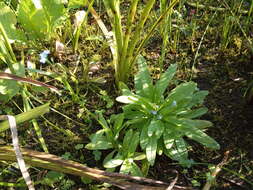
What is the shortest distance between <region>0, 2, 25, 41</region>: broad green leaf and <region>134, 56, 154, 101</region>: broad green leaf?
0.61 meters

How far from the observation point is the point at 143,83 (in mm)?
1404

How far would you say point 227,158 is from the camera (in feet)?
4.45

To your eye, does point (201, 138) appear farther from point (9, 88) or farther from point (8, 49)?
point (8, 49)

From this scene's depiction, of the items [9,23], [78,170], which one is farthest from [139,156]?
[9,23]

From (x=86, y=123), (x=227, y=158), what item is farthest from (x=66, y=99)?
(x=227, y=158)

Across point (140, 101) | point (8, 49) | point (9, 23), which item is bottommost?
point (140, 101)

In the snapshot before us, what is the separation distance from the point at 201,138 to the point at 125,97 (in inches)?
13.4

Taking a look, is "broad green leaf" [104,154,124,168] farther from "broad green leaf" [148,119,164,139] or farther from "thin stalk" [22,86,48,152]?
"thin stalk" [22,86,48,152]

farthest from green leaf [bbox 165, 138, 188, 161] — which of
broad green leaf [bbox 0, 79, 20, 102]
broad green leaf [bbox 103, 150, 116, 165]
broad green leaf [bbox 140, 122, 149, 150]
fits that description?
broad green leaf [bbox 0, 79, 20, 102]

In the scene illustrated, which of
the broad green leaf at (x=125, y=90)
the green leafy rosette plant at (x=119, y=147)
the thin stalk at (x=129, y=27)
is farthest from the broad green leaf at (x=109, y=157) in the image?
Answer: the thin stalk at (x=129, y=27)

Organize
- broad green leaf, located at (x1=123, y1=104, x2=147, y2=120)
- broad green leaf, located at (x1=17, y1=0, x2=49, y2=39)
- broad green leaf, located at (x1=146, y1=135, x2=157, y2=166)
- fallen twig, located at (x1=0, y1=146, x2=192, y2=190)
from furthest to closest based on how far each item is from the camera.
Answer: broad green leaf, located at (x1=17, y1=0, x2=49, y2=39) < broad green leaf, located at (x1=123, y1=104, x2=147, y2=120) < broad green leaf, located at (x1=146, y1=135, x2=157, y2=166) < fallen twig, located at (x1=0, y1=146, x2=192, y2=190)

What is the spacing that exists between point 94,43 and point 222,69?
0.67 meters

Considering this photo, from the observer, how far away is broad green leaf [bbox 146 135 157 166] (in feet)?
4.06

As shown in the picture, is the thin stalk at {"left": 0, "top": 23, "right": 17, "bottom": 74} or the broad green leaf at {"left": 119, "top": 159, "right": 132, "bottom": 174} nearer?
the broad green leaf at {"left": 119, "top": 159, "right": 132, "bottom": 174}
